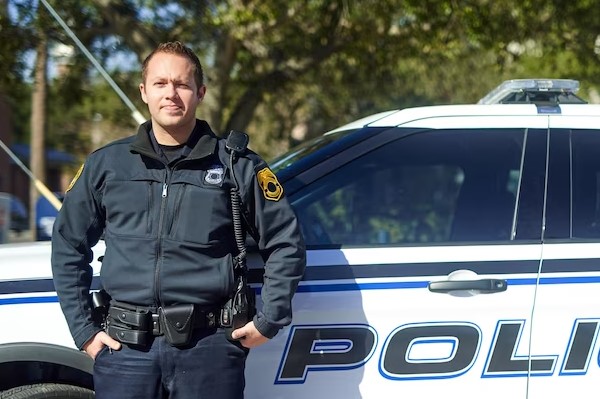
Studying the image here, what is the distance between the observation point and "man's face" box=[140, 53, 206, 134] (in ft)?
8.49

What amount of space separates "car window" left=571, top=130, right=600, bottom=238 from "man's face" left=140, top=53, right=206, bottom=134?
63.8 inches

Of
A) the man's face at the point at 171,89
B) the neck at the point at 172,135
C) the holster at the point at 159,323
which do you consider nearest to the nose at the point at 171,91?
the man's face at the point at 171,89

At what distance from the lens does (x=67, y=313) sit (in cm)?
266

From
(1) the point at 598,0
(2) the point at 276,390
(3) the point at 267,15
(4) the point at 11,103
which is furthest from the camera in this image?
(4) the point at 11,103

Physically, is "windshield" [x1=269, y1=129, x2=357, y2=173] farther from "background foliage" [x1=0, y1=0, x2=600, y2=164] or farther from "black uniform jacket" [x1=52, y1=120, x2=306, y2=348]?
"background foliage" [x1=0, y1=0, x2=600, y2=164]

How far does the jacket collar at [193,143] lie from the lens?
2.62m

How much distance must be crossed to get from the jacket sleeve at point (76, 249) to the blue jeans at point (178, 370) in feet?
0.53

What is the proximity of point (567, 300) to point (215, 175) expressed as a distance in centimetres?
143

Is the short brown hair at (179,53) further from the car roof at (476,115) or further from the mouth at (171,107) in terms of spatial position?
the car roof at (476,115)

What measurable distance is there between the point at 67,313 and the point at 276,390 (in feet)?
2.71

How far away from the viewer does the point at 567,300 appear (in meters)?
3.14

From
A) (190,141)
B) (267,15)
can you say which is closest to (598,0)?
(267,15)

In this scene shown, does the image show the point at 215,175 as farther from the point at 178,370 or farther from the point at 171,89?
the point at 178,370

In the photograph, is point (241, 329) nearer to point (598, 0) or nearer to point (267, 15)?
point (267, 15)
